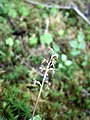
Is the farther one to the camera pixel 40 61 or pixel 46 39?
pixel 46 39

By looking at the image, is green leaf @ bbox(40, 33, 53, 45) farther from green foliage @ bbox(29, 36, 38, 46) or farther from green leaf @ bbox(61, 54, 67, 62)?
green leaf @ bbox(61, 54, 67, 62)

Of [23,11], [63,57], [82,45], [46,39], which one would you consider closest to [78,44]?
[82,45]

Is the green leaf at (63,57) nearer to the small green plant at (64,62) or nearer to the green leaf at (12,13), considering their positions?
the small green plant at (64,62)

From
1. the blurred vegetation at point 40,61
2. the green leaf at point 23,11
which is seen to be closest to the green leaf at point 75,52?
the blurred vegetation at point 40,61

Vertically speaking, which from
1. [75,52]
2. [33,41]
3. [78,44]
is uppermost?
[33,41]

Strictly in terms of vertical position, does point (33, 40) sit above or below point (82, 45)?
above

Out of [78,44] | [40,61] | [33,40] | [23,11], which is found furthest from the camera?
[23,11]

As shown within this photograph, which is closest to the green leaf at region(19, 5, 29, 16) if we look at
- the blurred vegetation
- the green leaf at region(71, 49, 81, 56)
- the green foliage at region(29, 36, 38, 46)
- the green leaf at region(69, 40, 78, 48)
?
the blurred vegetation

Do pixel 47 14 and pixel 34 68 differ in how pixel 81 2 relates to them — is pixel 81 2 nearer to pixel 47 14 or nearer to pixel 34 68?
pixel 47 14

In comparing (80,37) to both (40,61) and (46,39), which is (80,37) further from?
(40,61)
